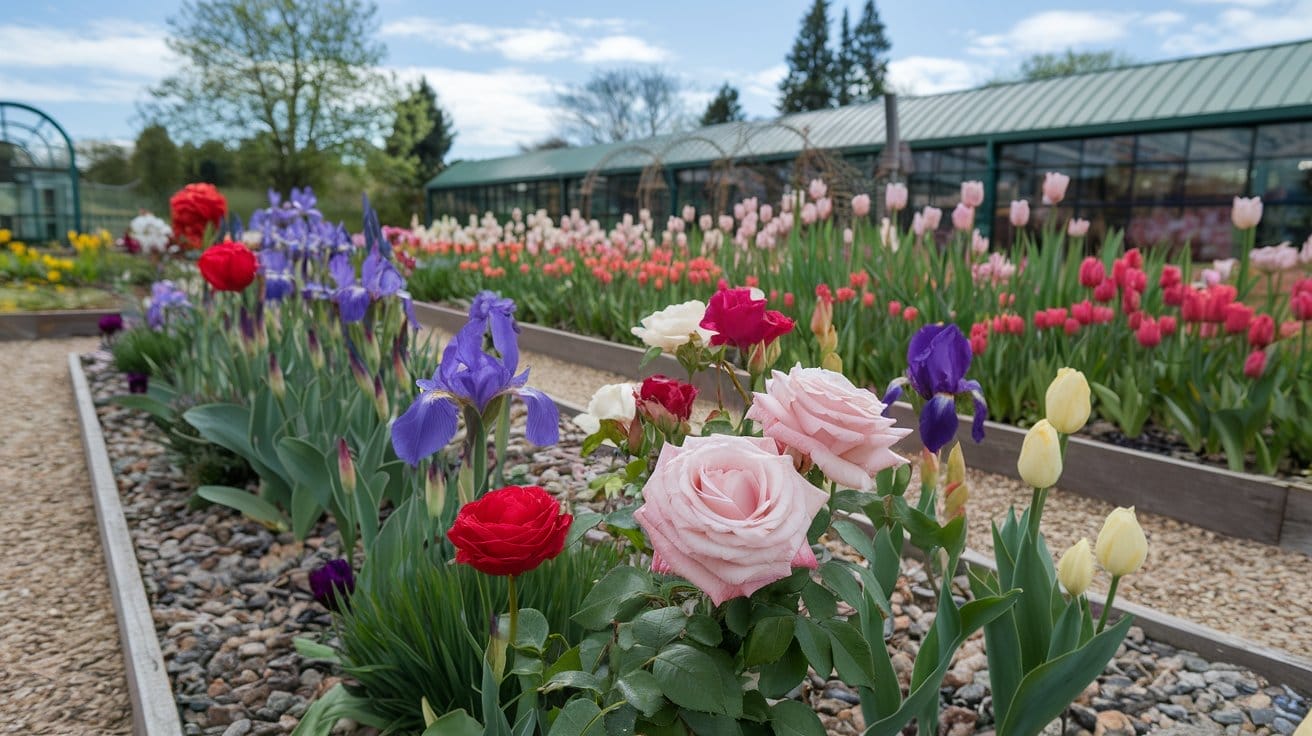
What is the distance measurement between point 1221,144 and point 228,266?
1254cm

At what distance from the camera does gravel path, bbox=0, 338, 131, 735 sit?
6.85 feet

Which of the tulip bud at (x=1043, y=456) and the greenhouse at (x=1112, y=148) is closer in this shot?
the tulip bud at (x=1043, y=456)

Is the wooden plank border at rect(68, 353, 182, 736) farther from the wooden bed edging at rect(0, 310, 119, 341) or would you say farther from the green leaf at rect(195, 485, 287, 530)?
the wooden bed edging at rect(0, 310, 119, 341)

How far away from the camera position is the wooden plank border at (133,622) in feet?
5.95

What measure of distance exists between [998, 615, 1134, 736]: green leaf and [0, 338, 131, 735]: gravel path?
2028 millimetres

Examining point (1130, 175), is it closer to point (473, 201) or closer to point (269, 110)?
point (473, 201)

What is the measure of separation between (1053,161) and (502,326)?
13.4 m

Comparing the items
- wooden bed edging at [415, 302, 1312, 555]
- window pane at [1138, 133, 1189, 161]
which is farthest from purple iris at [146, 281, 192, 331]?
window pane at [1138, 133, 1189, 161]

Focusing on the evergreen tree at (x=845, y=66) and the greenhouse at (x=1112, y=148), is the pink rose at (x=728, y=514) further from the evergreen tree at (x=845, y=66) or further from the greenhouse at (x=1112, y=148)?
the evergreen tree at (x=845, y=66)

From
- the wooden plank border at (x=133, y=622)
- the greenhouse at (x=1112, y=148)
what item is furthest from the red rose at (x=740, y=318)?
the greenhouse at (x=1112, y=148)

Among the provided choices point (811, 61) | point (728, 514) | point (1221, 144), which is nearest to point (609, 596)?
point (728, 514)

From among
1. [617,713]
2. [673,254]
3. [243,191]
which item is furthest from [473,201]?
[617,713]

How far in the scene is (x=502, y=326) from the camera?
138 centimetres

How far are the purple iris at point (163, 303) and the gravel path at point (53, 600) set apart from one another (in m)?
0.79
